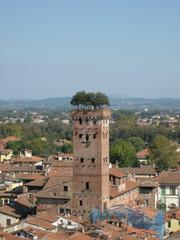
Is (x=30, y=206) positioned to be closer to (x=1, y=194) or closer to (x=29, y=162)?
(x=1, y=194)

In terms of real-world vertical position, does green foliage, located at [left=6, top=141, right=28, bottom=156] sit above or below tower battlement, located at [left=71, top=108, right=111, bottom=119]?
below

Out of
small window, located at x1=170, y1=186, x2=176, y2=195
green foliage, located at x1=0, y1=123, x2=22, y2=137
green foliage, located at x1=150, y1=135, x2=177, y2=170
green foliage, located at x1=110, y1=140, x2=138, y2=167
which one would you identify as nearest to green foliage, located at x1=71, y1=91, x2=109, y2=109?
small window, located at x1=170, y1=186, x2=176, y2=195

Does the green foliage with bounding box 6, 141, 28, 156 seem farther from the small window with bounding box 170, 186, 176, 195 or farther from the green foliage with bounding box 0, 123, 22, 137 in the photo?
the small window with bounding box 170, 186, 176, 195

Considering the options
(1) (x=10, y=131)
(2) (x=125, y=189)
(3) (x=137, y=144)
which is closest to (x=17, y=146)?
(3) (x=137, y=144)

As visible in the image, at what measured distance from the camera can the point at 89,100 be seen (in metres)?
46.0

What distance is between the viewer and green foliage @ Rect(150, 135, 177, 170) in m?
72.2

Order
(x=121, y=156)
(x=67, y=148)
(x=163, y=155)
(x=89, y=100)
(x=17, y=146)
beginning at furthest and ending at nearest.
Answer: (x=17, y=146) → (x=67, y=148) → (x=163, y=155) → (x=121, y=156) → (x=89, y=100)

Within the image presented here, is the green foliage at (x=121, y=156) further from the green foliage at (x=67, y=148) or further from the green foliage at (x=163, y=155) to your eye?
the green foliage at (x=67, y=148)

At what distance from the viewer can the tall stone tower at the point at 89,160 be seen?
45.1m

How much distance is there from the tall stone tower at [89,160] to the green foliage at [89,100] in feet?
2.00

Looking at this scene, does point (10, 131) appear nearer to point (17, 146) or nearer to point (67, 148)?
point (17, 146)

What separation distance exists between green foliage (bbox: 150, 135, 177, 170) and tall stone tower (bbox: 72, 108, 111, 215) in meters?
25.7

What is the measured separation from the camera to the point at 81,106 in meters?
45.7

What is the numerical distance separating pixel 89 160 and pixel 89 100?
3.96 meters
